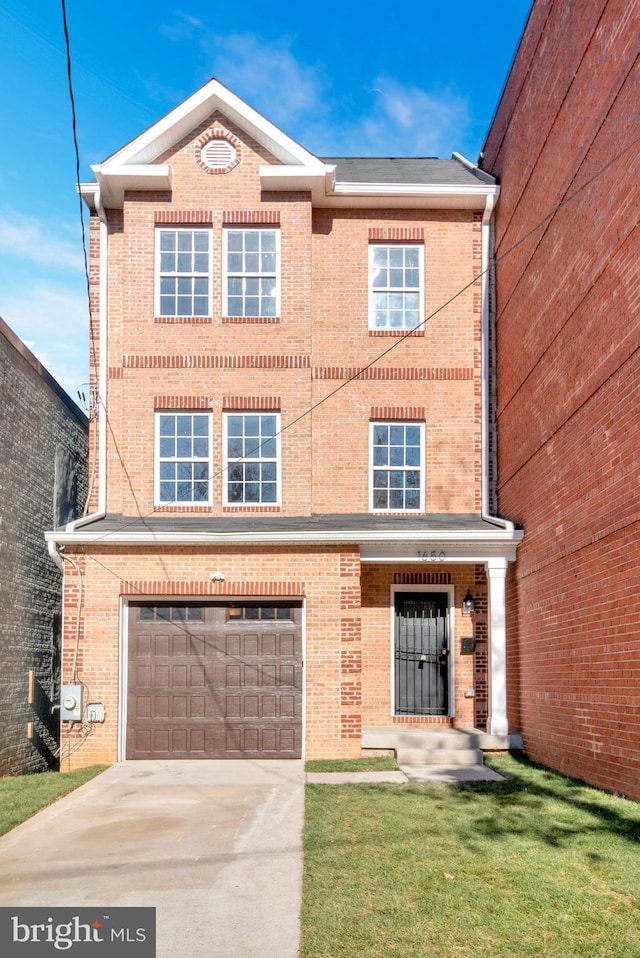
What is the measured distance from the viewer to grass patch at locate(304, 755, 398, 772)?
38.5 feet

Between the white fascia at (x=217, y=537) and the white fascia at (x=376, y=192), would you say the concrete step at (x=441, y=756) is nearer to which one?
the white fascia at (x=217, y=537)

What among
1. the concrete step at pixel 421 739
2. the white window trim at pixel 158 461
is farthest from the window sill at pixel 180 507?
the concrete step at pixel 421 739

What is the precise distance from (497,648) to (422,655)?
153 cm

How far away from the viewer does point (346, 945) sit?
5203mm

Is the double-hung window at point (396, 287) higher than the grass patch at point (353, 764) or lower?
higher

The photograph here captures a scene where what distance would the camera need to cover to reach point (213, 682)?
1296 cm

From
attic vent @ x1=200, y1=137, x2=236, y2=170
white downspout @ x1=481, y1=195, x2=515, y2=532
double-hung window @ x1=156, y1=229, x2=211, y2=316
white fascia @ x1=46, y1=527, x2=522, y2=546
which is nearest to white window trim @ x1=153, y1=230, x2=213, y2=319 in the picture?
double-hung window @ x1=156, y1=229, x2=211, y2=316

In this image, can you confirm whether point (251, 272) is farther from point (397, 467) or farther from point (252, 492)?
point (397, 467)

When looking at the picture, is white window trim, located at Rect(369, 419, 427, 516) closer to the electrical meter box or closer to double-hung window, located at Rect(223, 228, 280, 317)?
double-hung window, located at Rect(223, 228, 280, 317)

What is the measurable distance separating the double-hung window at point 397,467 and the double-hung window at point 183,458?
267 centimetres

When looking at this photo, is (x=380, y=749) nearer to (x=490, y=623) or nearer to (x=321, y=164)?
(x=490, y=623)

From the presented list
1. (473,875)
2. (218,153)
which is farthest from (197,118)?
(473,875)

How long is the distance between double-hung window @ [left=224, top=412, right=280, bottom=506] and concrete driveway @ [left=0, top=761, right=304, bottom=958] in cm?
442

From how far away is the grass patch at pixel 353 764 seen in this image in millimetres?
11727
